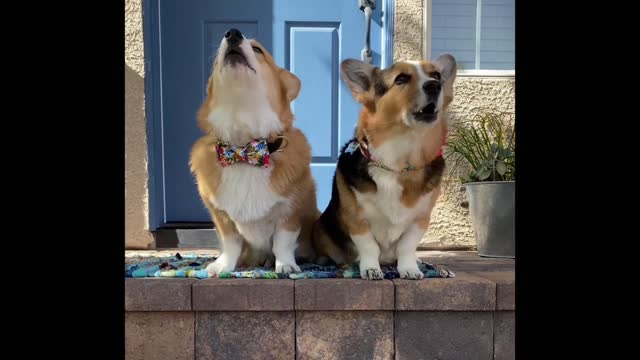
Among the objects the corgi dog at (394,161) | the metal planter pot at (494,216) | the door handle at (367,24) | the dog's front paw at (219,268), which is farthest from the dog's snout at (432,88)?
the door handle at (367,24)

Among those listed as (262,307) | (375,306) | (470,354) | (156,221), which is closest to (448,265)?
(470,354)

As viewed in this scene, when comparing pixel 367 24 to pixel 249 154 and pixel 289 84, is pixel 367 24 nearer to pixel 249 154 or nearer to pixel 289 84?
pixel 289 84

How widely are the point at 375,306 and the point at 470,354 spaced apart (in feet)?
1.30

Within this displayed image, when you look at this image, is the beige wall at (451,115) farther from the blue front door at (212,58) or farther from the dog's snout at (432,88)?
the dog's snout at (432,88)

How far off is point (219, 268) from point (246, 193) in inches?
12.4

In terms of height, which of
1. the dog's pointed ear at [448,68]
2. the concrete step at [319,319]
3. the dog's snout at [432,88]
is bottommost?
the concrete step at [319,319]

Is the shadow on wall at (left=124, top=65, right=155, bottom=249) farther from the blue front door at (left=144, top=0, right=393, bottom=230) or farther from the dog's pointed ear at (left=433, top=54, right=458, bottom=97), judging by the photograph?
the dog's pointed ear at (left=433, top=54, right=458, bottom=97)

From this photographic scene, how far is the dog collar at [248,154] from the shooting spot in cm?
162

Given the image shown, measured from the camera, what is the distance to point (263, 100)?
1624 mm

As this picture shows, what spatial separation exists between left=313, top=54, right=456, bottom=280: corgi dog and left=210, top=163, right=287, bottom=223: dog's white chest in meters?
0.29

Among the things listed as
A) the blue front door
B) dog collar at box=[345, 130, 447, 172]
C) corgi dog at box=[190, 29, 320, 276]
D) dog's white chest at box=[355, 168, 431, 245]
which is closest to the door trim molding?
the blue front door

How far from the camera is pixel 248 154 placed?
1.62 m

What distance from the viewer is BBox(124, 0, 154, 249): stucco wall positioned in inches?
100

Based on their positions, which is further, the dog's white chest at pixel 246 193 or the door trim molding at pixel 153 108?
the door trim molding at pixel 153 108
